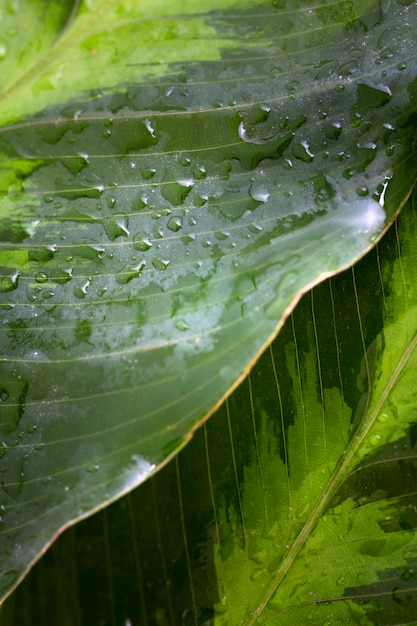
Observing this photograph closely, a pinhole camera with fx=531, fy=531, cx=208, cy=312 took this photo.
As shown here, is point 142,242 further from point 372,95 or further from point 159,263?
point 372,95

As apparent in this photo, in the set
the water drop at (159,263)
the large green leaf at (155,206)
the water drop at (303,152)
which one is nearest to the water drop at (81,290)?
the large green leaf at (155,206)

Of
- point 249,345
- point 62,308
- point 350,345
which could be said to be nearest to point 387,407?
point 350,345

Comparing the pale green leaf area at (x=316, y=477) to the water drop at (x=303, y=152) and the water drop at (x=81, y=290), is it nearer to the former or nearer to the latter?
the water drop at (x=303, y=152)

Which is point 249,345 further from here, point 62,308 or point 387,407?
point 387,407

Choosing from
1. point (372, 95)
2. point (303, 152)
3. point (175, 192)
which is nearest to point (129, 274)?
point (175, 192)

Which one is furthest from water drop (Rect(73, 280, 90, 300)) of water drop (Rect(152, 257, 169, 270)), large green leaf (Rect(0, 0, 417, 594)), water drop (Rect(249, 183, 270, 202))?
water drop (Rect(249, 183, 270, 202))

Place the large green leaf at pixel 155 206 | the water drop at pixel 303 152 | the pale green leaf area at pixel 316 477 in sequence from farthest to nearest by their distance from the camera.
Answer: the pale green leaf area at pixel 316 477, the water drop at pixel 303 152, the large green leaf at pixel 155 206

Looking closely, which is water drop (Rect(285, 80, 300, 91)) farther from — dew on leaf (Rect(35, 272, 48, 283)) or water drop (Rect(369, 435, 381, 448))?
water drop (Rect(369, 435, 381, 448))

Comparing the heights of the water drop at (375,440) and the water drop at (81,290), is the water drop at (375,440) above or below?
below
